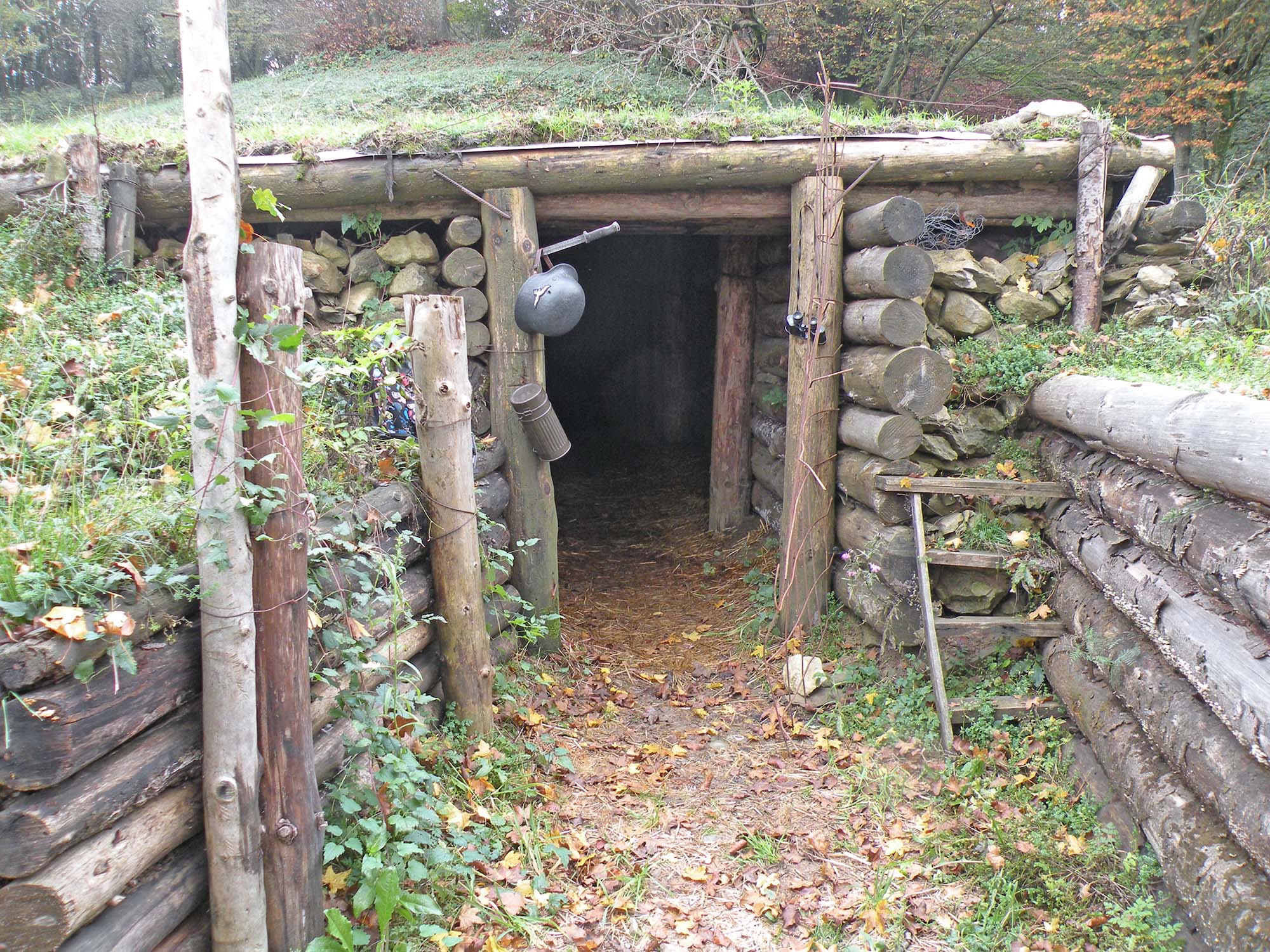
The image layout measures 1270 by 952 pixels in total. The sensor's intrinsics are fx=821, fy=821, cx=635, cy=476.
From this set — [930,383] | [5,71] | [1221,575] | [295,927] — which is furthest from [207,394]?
[5,71]

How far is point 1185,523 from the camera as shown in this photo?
3320 millimetres

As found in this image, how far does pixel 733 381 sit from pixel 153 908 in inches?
240

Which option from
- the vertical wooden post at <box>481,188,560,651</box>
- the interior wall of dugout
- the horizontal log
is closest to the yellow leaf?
the vertical wooden post at <box>481,188,560,651</box>

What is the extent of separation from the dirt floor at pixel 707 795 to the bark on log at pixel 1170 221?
12.1ft

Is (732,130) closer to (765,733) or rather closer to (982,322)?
(982,322)

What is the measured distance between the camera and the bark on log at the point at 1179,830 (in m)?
2.70

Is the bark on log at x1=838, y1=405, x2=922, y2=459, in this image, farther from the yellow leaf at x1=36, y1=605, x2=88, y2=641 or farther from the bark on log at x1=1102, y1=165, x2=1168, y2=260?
the yellow leaf at x1=36, y1=605, x2=88, y2=641

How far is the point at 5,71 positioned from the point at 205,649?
17.4 meters

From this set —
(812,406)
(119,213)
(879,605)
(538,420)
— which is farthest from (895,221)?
(119,213)

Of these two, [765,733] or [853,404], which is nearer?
[765,733]

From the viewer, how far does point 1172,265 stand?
548 cm

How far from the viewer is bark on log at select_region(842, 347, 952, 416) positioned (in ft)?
15.5

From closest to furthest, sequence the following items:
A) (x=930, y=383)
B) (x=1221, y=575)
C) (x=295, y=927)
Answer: (x=295, y=927)
(x=1221, y=575)
(x=930, y=383)

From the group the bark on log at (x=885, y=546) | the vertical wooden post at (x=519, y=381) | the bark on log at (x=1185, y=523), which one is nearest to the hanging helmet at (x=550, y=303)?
the vertical wooden post at (x=519, y=381)
